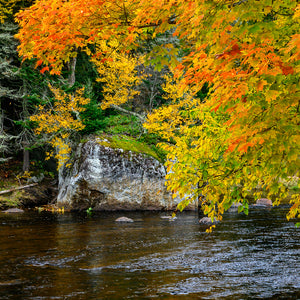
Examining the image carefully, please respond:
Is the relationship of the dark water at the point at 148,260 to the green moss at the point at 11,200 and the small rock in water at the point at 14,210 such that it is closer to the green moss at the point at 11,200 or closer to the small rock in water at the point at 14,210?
the small rock in water at the point at 14,210

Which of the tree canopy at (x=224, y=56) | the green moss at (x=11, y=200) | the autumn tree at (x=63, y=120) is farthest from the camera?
the autumn tree at (x=63, y=120)

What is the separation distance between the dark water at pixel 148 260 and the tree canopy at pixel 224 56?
2487 millimetres

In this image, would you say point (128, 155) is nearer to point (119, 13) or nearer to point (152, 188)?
point (152, 188)

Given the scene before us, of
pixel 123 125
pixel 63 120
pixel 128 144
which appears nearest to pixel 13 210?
pixel 63 120

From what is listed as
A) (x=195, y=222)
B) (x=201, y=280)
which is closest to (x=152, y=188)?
(x=195, y=222)

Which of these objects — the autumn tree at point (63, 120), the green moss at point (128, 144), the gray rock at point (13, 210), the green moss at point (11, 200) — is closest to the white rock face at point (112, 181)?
the green moss at point (128, 144)

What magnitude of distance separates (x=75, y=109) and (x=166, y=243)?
12.4 metres

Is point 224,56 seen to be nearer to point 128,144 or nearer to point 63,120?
point 128,144

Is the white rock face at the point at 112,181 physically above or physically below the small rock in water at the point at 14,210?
above

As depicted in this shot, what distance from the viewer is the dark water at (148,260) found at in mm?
6773

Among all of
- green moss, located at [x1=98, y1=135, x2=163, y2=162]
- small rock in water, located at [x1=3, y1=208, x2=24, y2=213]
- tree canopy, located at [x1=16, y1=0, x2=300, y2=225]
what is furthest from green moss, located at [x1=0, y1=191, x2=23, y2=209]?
tree canopy, located at [x1=16, y1=0, x2=300, y2=225]

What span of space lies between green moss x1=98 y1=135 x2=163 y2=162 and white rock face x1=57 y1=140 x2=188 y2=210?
14.3 inches

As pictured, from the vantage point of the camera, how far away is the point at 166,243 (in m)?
11.1

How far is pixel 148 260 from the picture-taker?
29.7 ft
